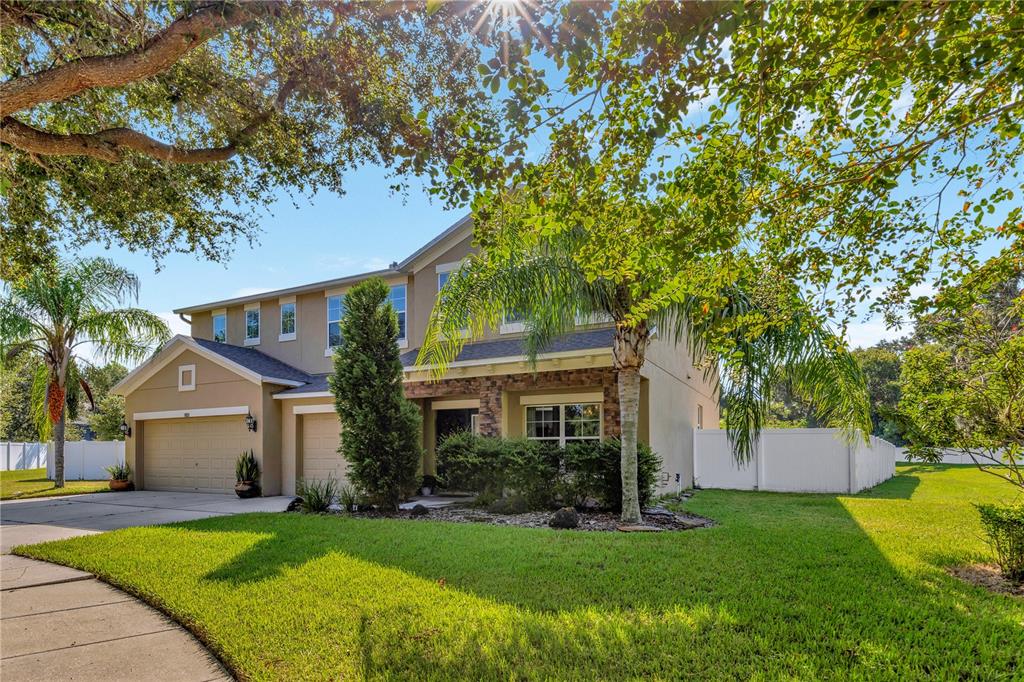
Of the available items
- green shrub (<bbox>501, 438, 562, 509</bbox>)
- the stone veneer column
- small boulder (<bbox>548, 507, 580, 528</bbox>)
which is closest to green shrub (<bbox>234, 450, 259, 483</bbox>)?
the stone veneer column

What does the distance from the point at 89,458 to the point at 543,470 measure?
2158 centimetres

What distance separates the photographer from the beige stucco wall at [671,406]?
12844 mm

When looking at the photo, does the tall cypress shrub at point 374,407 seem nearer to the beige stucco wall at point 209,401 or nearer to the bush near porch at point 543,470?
the bush near porch at point 543,470

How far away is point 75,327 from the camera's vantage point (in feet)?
60.0

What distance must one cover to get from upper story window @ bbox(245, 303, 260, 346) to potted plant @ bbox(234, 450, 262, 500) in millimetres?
5292

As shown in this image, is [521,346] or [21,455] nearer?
[521,346]

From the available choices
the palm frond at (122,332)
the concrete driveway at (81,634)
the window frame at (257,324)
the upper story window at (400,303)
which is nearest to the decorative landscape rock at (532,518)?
the concrete driveway at (81,634)

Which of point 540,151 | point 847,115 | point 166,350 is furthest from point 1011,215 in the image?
point 166,350

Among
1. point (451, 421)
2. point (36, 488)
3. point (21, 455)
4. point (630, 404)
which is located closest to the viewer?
point (630, 404)

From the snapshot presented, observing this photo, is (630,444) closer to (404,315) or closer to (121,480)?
(404,315)

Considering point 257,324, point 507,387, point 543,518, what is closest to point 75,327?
point 257,324

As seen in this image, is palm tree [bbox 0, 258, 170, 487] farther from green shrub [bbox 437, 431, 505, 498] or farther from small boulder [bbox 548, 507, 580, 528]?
small boulder [bbox 548, 507, 580, 528]

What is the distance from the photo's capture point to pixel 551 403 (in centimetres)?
1396

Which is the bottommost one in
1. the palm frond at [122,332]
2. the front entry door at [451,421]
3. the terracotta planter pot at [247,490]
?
the terracotta planter pot at [247,490]
